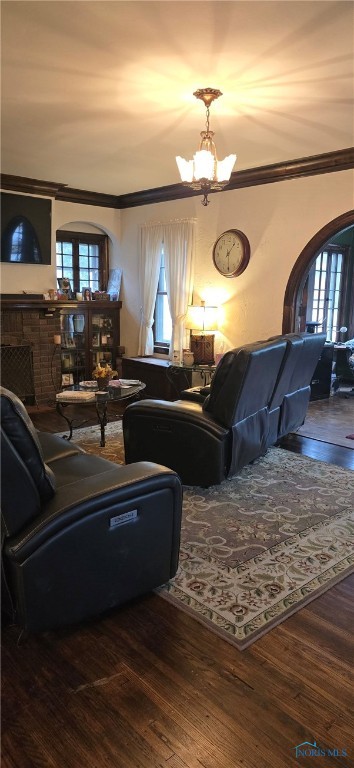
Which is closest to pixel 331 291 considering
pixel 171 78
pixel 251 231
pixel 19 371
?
pixel 251 231

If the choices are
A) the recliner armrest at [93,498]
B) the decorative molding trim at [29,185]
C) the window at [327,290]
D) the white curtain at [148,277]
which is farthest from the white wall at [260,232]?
the recliner armrest at [93,498]

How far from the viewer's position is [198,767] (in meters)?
1.62

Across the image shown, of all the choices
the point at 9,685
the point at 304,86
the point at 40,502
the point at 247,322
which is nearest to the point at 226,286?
the point at 247,322

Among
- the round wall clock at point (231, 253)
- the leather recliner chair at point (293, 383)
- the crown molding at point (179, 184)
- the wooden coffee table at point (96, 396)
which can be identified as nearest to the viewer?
the leather recliner chair at point (293, 383)

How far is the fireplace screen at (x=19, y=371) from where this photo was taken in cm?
634

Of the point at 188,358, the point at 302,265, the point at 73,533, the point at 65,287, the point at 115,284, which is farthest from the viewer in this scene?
the point at 115,284

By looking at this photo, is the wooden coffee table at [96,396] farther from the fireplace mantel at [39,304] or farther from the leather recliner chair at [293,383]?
the fireplace mantel at [39,304]

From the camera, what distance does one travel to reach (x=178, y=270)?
6.68m

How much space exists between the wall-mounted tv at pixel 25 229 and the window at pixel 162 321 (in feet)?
5.30

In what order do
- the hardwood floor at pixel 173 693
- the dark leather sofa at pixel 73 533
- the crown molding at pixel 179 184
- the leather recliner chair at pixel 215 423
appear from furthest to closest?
1. the crown molding at pixel 179 184
2. the leather recliner chair at pixel 215 423
3. the dark leather sofa at pixel 73 533
4. the hardwood floor at pixel 173 693

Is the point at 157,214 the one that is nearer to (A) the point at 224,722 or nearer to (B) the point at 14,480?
(B) the point at 14,480

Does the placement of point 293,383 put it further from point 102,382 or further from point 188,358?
point 188,358

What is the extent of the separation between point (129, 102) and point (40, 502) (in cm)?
299

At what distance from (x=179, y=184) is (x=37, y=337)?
2.59m
